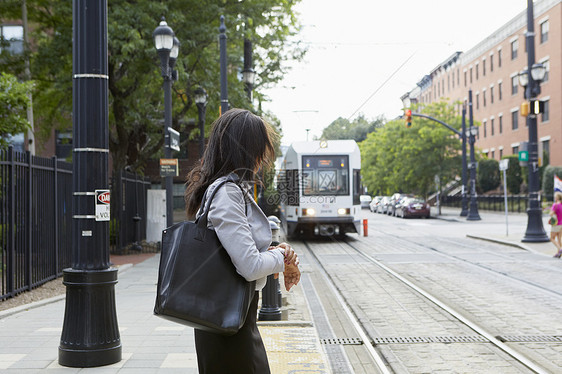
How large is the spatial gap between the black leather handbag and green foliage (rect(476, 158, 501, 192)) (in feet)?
171

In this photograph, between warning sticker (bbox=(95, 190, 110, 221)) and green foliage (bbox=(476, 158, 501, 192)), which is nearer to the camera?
warning sticker (bbox=(95, 190, 110, 221))

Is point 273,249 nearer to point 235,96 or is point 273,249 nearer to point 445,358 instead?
point 445,358

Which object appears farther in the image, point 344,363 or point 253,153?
point 344,363

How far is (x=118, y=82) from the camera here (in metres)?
21.5

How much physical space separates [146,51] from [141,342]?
12.6 m

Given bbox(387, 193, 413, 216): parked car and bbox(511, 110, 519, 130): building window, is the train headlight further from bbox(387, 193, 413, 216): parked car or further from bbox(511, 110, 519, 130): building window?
bbox(511, 110, 519, 130): building window

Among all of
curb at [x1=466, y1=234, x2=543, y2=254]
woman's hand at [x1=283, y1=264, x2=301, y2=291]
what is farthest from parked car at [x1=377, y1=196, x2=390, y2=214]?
woman's hand at [x1=283, y1=264, x2=301, y2=291]

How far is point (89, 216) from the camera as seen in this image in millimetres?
5438

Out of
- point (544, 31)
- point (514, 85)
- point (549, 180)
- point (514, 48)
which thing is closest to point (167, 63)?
point (549, 180)

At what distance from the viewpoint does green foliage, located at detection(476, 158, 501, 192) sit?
52.2 metres

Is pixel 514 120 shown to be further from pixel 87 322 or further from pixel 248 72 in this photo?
pixel 87 322

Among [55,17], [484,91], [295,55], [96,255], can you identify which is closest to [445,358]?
[96,255]

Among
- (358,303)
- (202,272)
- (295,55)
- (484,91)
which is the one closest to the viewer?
(202,272)

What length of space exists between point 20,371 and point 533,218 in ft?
56.3
